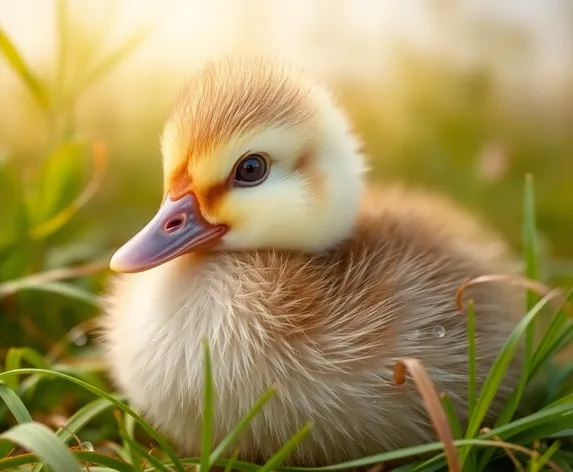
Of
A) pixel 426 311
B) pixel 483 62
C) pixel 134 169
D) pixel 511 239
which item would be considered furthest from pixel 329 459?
pixel 483 62

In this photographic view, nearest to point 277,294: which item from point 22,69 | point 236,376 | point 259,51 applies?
point 236,376

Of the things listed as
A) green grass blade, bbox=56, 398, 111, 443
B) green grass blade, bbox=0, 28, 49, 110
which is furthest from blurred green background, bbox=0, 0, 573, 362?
green grass blade, bbox=56, 398, 111, 443

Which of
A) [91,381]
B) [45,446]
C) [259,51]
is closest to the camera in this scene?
[45,446]

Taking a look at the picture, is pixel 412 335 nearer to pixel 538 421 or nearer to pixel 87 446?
pixel 538 421

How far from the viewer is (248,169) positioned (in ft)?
2.61

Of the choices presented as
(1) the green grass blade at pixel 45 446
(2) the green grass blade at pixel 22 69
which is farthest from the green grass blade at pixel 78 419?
(2) the green grass blade at pixel 22 69

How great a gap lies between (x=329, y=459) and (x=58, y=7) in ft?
2.83

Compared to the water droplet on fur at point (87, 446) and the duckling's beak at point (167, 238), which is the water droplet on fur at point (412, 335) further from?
the water droplet on fur at point (87, 446)

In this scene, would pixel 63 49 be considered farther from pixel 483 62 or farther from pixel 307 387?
pixel 483 62

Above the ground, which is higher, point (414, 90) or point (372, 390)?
point (414, 90)

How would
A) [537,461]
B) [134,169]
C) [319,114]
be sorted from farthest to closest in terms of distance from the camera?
[134,169], [319,114], [537,461]

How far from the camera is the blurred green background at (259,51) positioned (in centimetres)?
121

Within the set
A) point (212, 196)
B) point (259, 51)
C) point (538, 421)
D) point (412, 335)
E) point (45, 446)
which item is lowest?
point (538, 421)

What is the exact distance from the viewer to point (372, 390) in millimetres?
733
